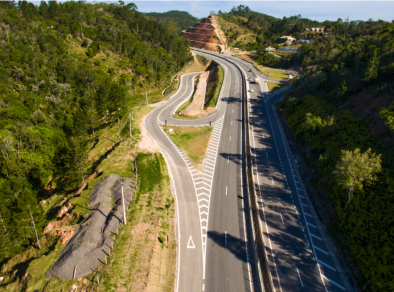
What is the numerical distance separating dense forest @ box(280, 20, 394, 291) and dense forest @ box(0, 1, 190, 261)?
37.3m

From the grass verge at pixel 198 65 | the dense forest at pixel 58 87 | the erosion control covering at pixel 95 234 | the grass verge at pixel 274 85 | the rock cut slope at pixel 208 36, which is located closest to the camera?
the erosion control covering at pixel 95 234

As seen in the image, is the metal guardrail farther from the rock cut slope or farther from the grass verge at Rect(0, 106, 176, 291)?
the rock cut slope

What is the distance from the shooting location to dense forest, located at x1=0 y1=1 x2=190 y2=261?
3556 cm

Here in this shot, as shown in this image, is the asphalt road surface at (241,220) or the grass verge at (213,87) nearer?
the asphalt road surface at (241,220)

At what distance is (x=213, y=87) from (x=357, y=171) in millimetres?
62877

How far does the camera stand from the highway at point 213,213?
78.9 feet

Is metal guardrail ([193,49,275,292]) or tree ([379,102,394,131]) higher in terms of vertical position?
tree ([379,102,394,131])

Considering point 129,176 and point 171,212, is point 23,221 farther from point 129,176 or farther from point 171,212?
point 171,212

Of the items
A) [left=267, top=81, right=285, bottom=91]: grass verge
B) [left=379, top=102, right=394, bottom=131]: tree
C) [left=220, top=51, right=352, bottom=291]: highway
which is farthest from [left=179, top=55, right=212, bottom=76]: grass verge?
[left=379, top=102, right=394, bottom=131]: tree

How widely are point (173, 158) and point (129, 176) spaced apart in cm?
984

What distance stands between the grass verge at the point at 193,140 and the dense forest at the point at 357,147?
19.8 m

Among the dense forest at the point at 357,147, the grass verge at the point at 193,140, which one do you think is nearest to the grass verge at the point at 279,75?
the dense forest at the point at 357,147

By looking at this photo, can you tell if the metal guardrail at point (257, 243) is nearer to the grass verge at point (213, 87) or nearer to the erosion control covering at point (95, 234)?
the erosion control covering at point (95, 234)

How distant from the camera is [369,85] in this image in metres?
48.3
